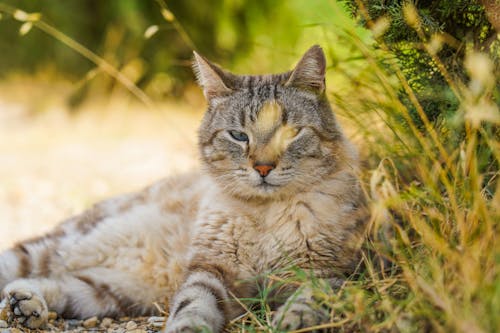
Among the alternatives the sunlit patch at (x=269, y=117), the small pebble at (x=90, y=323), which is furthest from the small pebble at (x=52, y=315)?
the sunlit patch at (x=269, y=117)

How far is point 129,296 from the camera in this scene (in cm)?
Result: 304

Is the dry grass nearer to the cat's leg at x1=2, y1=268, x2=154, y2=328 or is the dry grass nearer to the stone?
the cat's leg at x1=2, y1=268, x2=154, y2=328

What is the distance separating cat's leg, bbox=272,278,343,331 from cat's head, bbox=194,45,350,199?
1.86 feet

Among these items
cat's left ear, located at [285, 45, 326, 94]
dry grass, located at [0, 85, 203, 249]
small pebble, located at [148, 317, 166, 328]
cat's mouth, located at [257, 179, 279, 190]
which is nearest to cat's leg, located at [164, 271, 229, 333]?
small pebble, located at [148, 317, 166, 328]

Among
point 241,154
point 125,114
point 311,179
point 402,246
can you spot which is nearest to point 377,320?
point 402,246

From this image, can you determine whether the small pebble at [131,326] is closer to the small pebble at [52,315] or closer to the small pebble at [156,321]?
the small pebble at [156,321]

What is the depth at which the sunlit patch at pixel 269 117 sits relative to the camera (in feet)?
8.73

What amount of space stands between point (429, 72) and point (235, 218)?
1.02 metres

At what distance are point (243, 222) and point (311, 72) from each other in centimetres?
69

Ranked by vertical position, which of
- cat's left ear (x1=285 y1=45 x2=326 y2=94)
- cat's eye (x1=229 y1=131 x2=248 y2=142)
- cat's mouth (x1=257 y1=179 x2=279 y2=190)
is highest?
cat's left ear (x1=285 y1=45 x2=326 y2=94)

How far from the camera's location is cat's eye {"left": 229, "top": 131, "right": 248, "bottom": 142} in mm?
2736

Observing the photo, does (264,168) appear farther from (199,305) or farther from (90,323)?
(90,323)

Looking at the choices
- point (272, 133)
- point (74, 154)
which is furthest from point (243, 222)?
point (74, 154)

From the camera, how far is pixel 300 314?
6.90 ft
